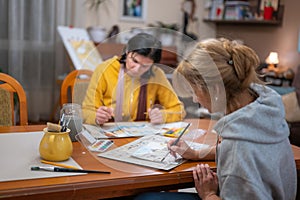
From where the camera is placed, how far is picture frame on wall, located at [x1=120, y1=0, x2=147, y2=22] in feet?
15.8

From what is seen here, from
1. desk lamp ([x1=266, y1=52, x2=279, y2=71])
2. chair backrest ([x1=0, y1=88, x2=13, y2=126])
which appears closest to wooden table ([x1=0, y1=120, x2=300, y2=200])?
chair backrest ([x1=0, y1=88, x2=13, y2=126])

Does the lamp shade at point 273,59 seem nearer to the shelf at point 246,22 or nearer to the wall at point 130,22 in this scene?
the shelf at point 246,22

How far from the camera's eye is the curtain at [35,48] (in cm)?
404

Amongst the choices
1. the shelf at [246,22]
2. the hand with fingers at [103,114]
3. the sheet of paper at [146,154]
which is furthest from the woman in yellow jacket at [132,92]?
the shelf at [246,22]

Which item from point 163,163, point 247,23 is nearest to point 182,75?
point 163,163

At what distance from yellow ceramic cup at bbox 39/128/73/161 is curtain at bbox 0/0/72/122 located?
3.07 meters

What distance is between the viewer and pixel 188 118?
63.6 inches

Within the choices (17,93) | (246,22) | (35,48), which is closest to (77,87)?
(17,93)

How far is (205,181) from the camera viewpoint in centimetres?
122

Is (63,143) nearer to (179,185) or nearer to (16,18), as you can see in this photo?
(179,185)

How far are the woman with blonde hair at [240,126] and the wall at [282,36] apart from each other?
3.27 meters

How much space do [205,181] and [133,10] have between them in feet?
12.8

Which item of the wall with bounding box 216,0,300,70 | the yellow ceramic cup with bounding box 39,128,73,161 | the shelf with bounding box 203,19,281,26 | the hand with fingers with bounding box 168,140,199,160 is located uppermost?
the shelf with bounding box 203,19,281,26

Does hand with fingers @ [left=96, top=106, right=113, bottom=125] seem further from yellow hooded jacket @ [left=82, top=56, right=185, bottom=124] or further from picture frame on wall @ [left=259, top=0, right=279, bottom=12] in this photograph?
picture frame on wall @ [left=259, top=0, right=279, bottom=12]
